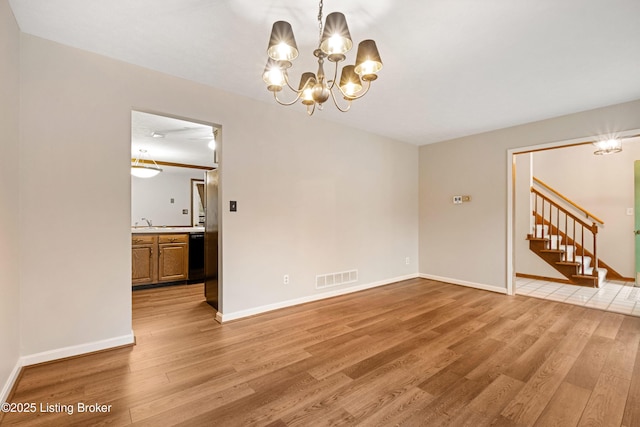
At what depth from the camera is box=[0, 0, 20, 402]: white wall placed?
1.81 m

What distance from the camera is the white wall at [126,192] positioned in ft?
7.44

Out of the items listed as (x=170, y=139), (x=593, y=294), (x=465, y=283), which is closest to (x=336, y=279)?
(x=465, y=283)

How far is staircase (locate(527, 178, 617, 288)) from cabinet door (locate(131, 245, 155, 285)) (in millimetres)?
7015

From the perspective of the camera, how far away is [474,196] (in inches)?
189

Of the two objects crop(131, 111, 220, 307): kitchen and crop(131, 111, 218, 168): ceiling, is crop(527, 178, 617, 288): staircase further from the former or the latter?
crop(131, 111, 218, 168): ceiling

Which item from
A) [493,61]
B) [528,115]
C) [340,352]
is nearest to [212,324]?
[340,352]

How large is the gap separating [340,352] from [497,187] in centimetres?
374

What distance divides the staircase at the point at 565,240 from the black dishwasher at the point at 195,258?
6.37 meters

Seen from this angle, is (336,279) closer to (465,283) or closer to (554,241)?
(465,283)

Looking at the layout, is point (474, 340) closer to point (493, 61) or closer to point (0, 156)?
point (493, 61)

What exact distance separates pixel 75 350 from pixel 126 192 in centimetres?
138

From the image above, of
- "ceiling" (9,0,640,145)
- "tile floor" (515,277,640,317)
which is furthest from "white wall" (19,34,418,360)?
"tile floor" (515,277,640,317)

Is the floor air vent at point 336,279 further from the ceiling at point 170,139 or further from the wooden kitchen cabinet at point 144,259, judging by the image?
the wooden kitchen cabinet at point 144,259

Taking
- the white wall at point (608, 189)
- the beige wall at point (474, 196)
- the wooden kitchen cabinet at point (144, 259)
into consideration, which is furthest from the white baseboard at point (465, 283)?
the wooden kitchen cabinet at point (144, 259)
